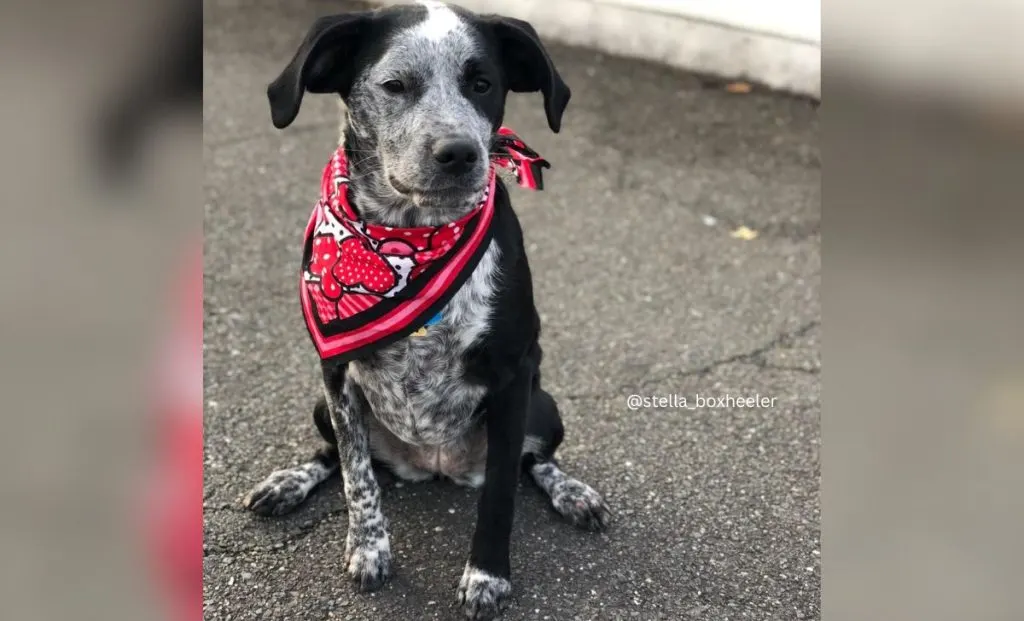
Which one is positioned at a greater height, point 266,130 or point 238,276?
point 266,130

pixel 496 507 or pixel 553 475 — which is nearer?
pixel 496 507

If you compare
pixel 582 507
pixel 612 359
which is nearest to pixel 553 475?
pixel 582 507

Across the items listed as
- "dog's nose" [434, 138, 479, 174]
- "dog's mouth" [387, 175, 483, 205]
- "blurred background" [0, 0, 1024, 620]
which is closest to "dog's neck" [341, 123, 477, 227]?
"dog's mouth" [387, 175, 483, 205]

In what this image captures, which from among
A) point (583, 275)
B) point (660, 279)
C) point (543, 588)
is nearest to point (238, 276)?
point (583, 275)

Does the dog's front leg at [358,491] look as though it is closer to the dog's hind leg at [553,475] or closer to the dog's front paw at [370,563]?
the dog's front paw at [370,563]

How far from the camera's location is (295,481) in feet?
10.4

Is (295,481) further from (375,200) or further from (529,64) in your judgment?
(529,64)

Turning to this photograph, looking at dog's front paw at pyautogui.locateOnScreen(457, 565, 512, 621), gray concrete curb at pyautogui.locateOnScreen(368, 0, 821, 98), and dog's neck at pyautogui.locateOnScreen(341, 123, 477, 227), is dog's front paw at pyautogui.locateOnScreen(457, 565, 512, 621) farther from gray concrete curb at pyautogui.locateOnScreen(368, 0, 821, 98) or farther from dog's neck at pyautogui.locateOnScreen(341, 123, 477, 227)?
gray concrete curb at pyautogui.locateOnScreen(368, 0, 821, 98)

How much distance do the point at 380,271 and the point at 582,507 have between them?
1.09 metres

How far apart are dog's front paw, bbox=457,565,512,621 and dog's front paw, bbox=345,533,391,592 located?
24 centimetres
